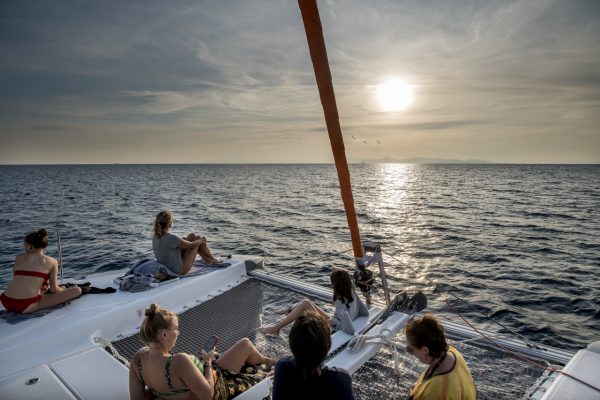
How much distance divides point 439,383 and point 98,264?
41.2 feet

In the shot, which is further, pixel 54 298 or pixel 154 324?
pixel 54 298

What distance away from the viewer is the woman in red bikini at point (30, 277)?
4465 millimetres

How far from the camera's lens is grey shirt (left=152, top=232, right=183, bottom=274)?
586 cm

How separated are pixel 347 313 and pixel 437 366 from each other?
1.86 metres

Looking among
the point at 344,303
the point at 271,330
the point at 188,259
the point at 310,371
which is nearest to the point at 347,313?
the point at 344,303

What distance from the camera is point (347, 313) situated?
14.0 feet

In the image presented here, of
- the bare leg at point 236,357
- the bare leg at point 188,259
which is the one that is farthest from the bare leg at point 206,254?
the bare leg at point 236,357

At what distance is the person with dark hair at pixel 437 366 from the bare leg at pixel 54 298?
4595 mm

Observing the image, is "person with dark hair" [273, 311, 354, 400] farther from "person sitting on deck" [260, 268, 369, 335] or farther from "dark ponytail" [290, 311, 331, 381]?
"person sitting on deck" [260, 268, 369, 335]

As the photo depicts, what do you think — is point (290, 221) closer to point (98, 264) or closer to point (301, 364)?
point (98, 264)

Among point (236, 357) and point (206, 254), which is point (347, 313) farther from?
point (206, 254)

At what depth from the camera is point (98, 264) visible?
1231 cm

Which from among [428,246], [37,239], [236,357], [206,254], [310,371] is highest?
[37,239]

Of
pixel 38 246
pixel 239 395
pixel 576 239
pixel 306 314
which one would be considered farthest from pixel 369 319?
pixel 576 239
